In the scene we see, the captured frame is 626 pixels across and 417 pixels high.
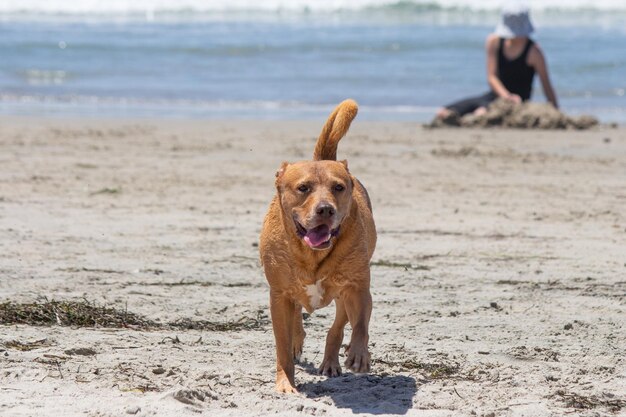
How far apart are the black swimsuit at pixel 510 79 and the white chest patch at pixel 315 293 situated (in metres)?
9.06

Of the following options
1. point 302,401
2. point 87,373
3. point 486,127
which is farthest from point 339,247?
point 486,127

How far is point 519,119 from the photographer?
43.0 feet

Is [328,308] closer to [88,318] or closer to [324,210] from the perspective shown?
[88,318]

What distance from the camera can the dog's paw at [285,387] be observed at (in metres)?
4.36

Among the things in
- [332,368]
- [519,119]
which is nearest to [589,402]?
[332,368]

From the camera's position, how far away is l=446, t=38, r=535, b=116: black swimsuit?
1336 cm

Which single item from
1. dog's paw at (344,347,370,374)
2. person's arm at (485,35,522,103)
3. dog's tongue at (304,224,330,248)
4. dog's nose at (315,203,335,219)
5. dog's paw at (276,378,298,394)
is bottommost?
dog's paw at (276,378,298,394)

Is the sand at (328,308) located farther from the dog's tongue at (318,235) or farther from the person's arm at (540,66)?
the person's arm at (540,66)

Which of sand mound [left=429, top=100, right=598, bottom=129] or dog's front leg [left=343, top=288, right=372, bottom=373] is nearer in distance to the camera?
dog's front leg [left=343, top=288, right=372, bottom=373]

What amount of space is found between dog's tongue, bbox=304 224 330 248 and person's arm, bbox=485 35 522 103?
9431mm

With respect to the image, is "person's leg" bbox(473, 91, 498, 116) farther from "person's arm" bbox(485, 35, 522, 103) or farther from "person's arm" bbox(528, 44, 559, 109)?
"person's arm" bbox(528, 44, 559, 109)

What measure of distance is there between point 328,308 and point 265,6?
36189mm

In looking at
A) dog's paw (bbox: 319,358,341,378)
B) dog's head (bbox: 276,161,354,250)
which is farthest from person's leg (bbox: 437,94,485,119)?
dog's head (bbox: 276,161,354,250)

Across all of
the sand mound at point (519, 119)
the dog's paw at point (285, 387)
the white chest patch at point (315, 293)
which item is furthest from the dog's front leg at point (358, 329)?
the sand mound at point (519, 119)
